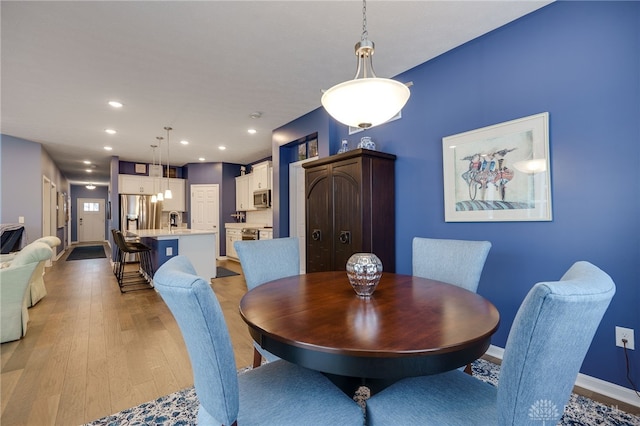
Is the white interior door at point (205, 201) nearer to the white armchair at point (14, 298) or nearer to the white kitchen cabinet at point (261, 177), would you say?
the white kitchen cabinet at point (261, 177)

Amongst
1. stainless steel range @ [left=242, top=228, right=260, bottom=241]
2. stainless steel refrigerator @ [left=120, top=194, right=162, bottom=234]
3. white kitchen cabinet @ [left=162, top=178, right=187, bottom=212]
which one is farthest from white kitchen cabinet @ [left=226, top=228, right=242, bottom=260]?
stainless steel refrigerator @ [left=120, top=194, right=162, bottom=234]

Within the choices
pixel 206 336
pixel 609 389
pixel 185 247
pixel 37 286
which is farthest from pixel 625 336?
pixel 37 286

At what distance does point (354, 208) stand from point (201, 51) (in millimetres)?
2003

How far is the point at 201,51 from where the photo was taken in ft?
8.60

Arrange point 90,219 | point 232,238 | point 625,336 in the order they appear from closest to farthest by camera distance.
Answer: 1. point 625,336
2. point 232,238
3. point 90,219

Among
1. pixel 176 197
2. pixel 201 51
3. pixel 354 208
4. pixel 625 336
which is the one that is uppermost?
pixel 201 51

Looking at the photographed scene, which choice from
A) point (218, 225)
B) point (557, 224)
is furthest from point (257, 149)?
point (557, 224)

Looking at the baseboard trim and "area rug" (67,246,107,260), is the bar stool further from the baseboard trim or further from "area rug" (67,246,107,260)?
the baseboard trim

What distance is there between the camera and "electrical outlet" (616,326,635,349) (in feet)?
5.81

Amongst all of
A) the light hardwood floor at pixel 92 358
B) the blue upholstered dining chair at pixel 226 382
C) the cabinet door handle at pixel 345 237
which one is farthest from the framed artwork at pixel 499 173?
the light hardwood floor at pixel 92 358

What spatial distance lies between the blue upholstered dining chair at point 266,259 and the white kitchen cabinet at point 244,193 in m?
5.08

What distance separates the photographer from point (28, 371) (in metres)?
2.12

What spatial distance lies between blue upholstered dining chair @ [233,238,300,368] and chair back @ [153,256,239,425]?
105 centimetres

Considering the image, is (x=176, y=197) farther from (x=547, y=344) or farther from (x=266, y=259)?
(x=547, y=344)
